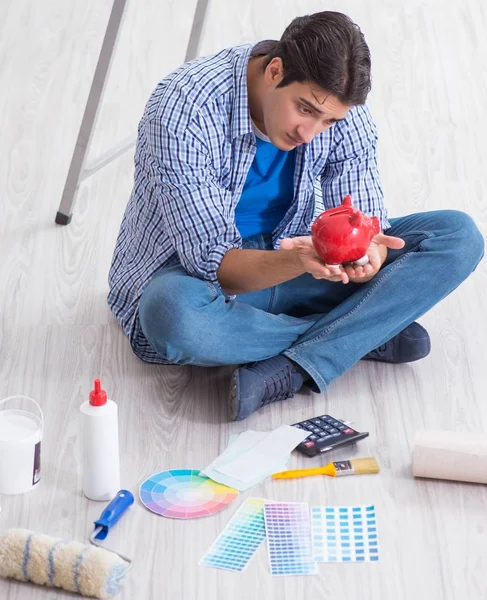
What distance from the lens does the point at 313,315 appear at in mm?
2209

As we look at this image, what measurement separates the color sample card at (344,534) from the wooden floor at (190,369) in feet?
0.07

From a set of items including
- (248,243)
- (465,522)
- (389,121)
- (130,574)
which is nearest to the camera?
(130,574)

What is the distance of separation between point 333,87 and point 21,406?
2.97 feet

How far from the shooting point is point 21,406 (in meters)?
2.11

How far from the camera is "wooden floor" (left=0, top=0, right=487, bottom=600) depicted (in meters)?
1.71

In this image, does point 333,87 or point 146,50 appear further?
point 146,50

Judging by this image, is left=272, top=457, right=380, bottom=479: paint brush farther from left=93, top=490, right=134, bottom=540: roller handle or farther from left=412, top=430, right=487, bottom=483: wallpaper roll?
A: left=93, top=490, right=134, bottom=540: roller handle

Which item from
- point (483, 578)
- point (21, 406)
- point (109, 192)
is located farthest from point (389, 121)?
point (483, 578)

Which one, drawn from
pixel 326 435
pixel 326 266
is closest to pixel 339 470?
pixel 326 435

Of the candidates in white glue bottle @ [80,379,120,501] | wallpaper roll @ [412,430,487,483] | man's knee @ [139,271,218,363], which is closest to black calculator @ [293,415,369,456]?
wallpaper roll @ [412,430,487,483]

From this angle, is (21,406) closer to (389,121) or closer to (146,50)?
(389,121)

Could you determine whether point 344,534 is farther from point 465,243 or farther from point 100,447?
point 465,243

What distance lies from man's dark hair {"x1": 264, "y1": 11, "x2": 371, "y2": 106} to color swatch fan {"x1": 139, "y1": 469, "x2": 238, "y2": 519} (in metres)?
0.74

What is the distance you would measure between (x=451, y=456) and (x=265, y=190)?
2.26 feet
